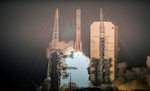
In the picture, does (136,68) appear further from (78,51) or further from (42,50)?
(42,50)

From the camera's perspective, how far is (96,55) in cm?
460

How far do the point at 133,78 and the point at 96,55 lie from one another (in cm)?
53

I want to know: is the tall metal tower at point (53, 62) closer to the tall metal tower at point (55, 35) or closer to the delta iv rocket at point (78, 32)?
the tall metal tower at point (55, 35)

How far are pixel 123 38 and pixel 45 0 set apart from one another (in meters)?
1.09

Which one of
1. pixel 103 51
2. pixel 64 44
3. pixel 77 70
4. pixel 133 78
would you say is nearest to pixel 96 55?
pixel 103 51

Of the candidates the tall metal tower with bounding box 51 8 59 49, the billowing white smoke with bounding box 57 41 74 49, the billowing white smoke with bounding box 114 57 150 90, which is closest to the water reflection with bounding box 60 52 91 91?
the billowing white smoke with bounding box 57 41 74 49

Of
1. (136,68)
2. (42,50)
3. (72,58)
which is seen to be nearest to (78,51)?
(72,58)

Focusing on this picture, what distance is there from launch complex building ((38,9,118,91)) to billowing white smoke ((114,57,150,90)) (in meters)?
0.09

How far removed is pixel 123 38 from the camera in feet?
15.1

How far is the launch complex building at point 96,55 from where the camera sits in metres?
4.58

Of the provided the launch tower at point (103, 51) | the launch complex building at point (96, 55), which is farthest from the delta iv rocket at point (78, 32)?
the launch tower at point (103, 51)

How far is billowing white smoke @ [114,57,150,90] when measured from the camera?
4535 mm

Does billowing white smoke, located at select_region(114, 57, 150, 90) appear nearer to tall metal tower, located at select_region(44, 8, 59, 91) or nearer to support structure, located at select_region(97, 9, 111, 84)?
support structure, located at select_region(97, 9, 111, 84)

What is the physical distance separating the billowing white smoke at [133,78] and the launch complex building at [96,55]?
3.4 inches
